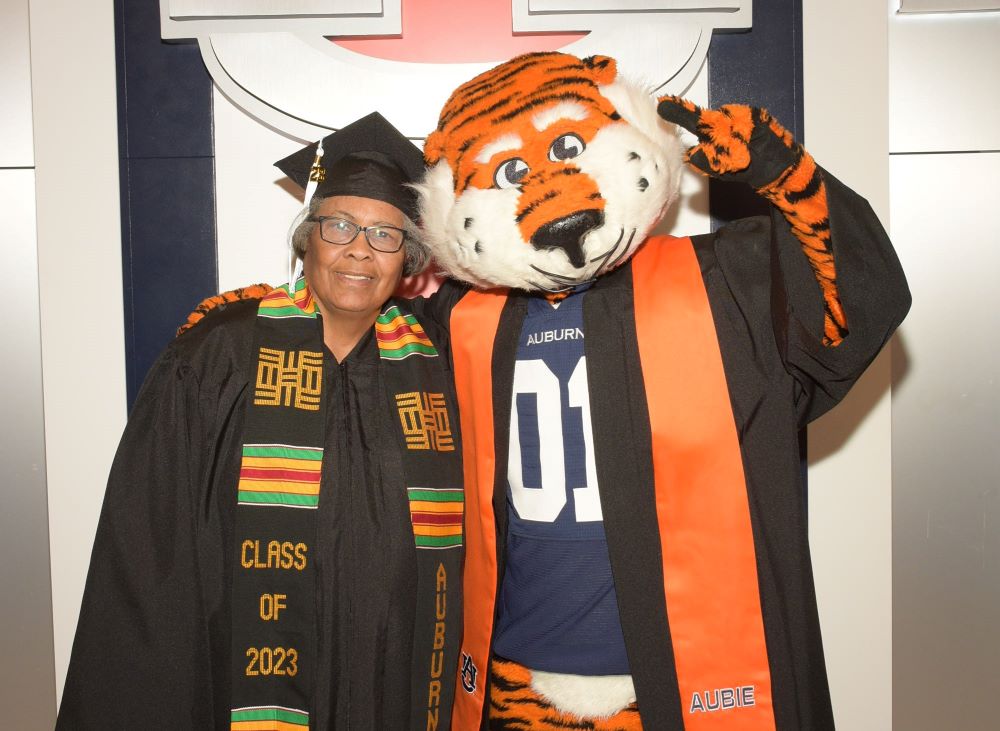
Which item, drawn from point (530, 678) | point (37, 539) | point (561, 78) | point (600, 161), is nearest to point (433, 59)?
point (561, 78)

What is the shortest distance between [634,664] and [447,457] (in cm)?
61

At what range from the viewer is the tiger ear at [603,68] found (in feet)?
5.45

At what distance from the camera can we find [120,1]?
2.19 metres

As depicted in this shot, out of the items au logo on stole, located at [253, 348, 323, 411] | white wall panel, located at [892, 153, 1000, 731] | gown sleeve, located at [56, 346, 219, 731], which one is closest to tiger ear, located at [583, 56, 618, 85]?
au logo on stole, located at [253, 348, 323, 411]

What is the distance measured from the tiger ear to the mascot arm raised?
0.20 meters

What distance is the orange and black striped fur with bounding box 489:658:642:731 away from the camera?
168cm

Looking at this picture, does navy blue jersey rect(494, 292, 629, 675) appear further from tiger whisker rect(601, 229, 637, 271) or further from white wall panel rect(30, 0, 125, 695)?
white wall panel rect(30, 0, 125, 695)

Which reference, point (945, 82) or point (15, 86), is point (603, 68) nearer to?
point (945, 82)

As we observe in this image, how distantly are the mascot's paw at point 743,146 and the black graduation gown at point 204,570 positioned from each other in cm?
94

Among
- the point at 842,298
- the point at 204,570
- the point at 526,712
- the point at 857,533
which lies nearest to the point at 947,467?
the point at 857,533

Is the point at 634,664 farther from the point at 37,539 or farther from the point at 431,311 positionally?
the point at 37,539

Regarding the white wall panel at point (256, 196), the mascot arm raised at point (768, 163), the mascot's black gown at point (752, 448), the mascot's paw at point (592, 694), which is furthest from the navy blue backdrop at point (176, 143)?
the mascot's paw at point (592, 694)

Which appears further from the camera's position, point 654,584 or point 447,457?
point 447,457

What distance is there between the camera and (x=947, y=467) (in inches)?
87.3
